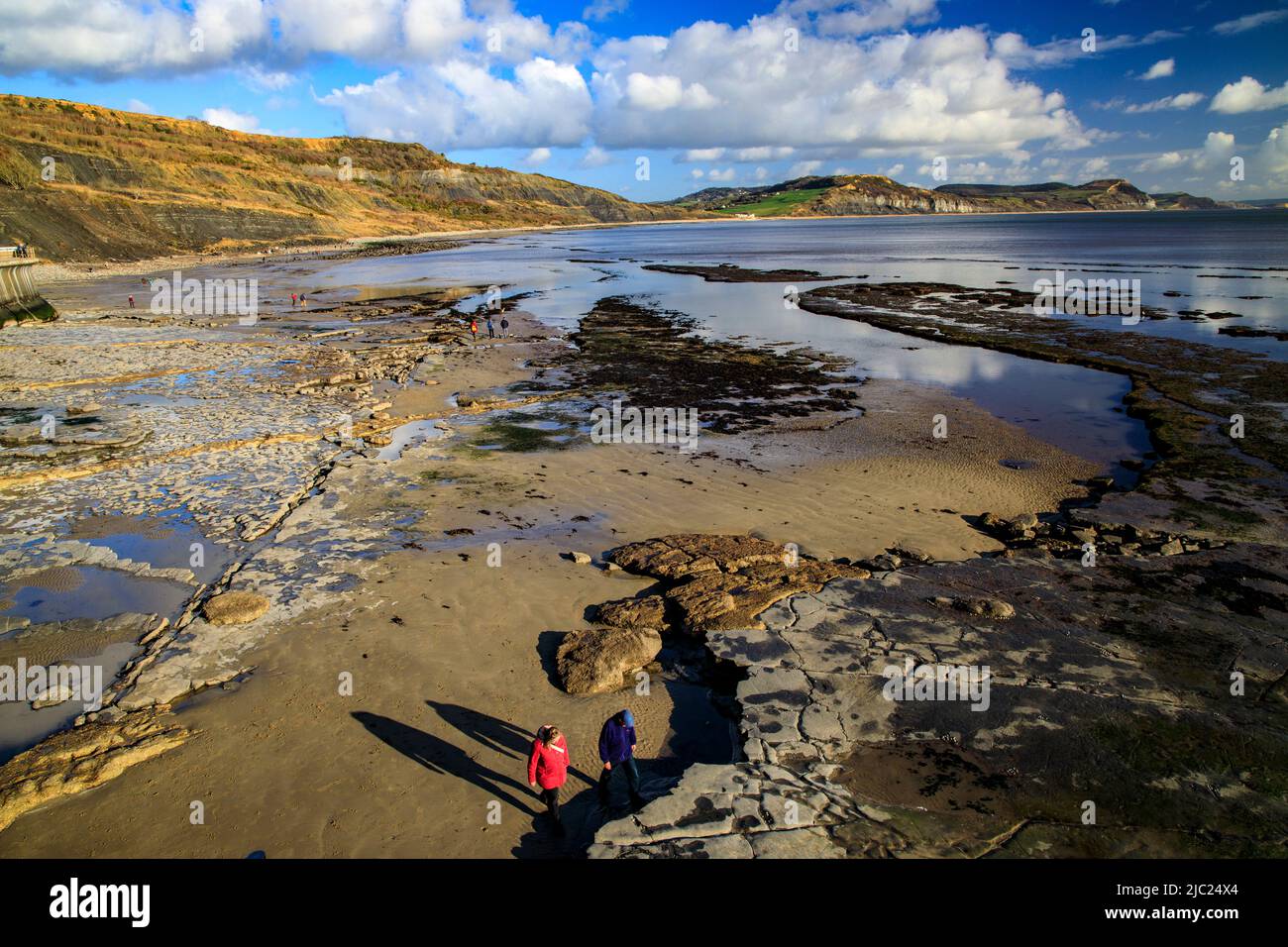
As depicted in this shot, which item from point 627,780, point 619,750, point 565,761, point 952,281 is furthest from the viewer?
point 952,281

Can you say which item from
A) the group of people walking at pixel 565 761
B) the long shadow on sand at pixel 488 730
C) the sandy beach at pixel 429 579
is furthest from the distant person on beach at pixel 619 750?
the long shadow on sand at pixel 488 730

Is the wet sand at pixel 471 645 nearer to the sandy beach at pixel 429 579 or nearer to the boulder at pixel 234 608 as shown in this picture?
the sandy beach at pixel 429 579

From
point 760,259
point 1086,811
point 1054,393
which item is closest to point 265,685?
point 1086,811

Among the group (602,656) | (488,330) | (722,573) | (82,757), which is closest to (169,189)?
(488,330)

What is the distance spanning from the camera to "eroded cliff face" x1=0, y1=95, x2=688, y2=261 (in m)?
69.2

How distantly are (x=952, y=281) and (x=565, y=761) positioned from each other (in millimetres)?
62532

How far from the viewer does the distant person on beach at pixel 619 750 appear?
7.15 meters

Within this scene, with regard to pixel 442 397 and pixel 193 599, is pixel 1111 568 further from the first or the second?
pixel 442 397

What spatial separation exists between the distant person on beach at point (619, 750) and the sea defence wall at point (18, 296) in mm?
42805

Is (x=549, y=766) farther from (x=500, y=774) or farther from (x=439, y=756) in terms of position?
(x=439, y=756)

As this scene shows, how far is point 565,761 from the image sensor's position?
6.90 meters

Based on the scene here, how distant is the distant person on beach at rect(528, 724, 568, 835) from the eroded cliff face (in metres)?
78.4

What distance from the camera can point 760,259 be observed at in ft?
282

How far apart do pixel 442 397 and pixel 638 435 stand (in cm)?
796
